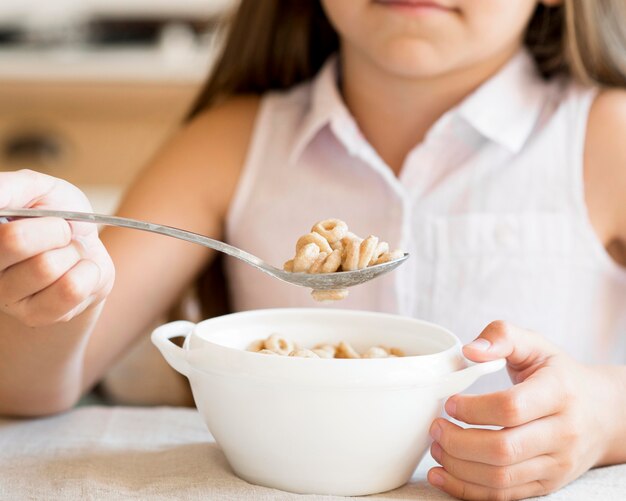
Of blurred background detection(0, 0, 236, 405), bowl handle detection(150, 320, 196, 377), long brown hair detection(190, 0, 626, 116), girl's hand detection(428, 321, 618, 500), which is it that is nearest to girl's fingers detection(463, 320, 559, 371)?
girl's hand detection(428, 321, 618, 500)

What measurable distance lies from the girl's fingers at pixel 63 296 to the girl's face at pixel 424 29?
1.59ft

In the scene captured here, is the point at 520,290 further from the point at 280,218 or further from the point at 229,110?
the point at 229,110

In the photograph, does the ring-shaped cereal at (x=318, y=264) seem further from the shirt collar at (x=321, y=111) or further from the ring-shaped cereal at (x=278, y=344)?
the shirt collar at (x=321, y=111)

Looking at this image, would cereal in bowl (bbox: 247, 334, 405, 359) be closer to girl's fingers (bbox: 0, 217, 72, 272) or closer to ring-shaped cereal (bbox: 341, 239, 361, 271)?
ring-shaped cereal (bbox: 341, 239, 361, 271)

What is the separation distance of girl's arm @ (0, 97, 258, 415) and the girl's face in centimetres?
24

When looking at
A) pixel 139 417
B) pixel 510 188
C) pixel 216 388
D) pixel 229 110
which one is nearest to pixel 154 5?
pixel 229 110

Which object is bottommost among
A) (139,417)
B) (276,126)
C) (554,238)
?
(139,417)

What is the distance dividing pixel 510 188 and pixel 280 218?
0.28 metres

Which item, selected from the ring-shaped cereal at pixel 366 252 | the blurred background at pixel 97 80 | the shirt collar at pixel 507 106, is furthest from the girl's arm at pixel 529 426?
the blurred background at pixel 97 80

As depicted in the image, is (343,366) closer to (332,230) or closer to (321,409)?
(321,409)

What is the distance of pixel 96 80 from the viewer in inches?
108

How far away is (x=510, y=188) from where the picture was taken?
1129 mm

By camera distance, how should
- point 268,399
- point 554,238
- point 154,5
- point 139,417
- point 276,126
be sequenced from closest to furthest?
1. point 268,399
2. point 139,417
3. point 554,238
4. point 276,126
5. point 154,5

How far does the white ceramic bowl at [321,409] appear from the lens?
2.10 ft
